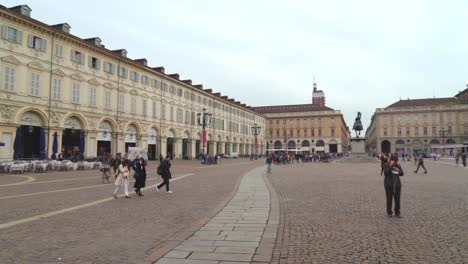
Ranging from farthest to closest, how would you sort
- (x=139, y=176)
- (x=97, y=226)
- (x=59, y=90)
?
(x=59, y=90) → (x=139, y=176) → (x=97, y=226)

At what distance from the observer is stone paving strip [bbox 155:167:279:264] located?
4988 mm

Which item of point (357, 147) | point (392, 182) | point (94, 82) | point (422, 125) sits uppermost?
point (94, 82)

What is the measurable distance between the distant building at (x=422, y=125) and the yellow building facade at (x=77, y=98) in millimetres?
60126

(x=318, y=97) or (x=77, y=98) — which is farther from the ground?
(x=318, y=97)

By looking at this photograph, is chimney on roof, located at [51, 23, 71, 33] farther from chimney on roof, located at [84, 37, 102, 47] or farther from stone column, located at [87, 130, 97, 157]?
stone column, located at [87, 130, 97, 157]

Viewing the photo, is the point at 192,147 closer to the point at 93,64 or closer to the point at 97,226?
the point at 93,64

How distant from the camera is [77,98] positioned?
3578 cm

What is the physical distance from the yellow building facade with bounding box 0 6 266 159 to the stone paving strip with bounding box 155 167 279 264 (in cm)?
2398

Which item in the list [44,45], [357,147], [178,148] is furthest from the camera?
[178,148]

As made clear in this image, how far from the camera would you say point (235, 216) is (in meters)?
8.25

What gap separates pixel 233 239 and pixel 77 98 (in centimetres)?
3480

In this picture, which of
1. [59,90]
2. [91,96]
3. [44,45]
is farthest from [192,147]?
[44,45]

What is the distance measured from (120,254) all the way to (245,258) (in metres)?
2.05

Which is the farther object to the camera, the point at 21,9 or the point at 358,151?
the point at 358,151
